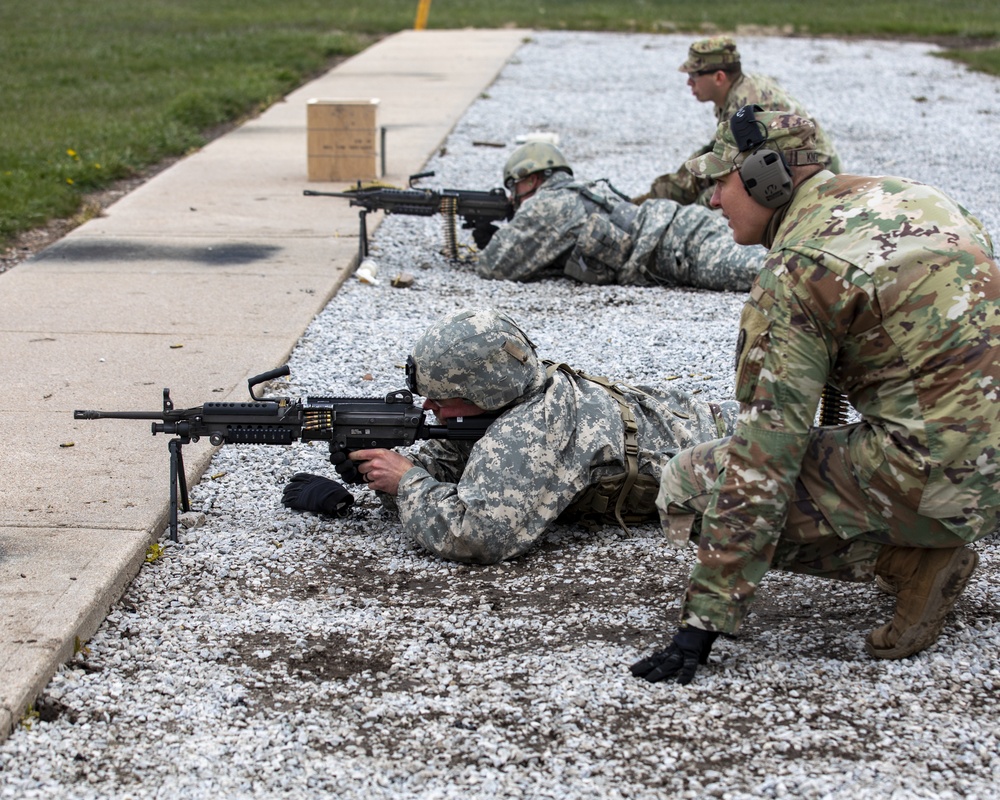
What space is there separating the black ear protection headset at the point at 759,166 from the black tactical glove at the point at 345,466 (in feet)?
6.03

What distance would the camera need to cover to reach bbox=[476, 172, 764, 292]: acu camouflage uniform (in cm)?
797

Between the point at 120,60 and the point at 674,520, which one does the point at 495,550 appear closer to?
the point at 674,520

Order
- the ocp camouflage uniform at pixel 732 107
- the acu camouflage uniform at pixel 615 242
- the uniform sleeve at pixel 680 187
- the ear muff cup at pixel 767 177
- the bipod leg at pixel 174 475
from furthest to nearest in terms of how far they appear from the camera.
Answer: the uniform sleeve at pixel 680 187, the ocp camouflage uniform at pixel 732 107, the acu camouflage uniform at pixel 615 242, the bipod leg at pixel 174 475, the ear muff cup at pixel 767 177

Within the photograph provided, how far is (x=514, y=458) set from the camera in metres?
4.37

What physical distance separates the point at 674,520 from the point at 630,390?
1101 mm

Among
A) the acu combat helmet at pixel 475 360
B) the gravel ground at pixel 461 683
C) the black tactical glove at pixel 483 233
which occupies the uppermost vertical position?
the acu combat helmet at pixel 475 360

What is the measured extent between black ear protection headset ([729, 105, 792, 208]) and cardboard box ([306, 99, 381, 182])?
6.77m

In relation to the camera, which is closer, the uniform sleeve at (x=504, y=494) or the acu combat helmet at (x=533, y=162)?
the uniform sleeve at (x=504, y=494)

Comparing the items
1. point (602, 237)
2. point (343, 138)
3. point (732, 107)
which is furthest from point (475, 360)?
point (343, 138)

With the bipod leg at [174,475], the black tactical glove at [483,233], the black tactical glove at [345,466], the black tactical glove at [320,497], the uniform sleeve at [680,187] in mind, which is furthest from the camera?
the uniform sleeve at [680,187]

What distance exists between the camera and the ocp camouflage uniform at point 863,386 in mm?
3312

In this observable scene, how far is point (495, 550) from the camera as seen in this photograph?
4.42 meters

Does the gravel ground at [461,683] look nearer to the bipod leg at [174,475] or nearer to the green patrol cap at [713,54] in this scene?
the bipod leg at [174,475]

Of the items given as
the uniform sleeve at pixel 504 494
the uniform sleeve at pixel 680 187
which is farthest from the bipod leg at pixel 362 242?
the uniform sleeve at pixel 504 494
